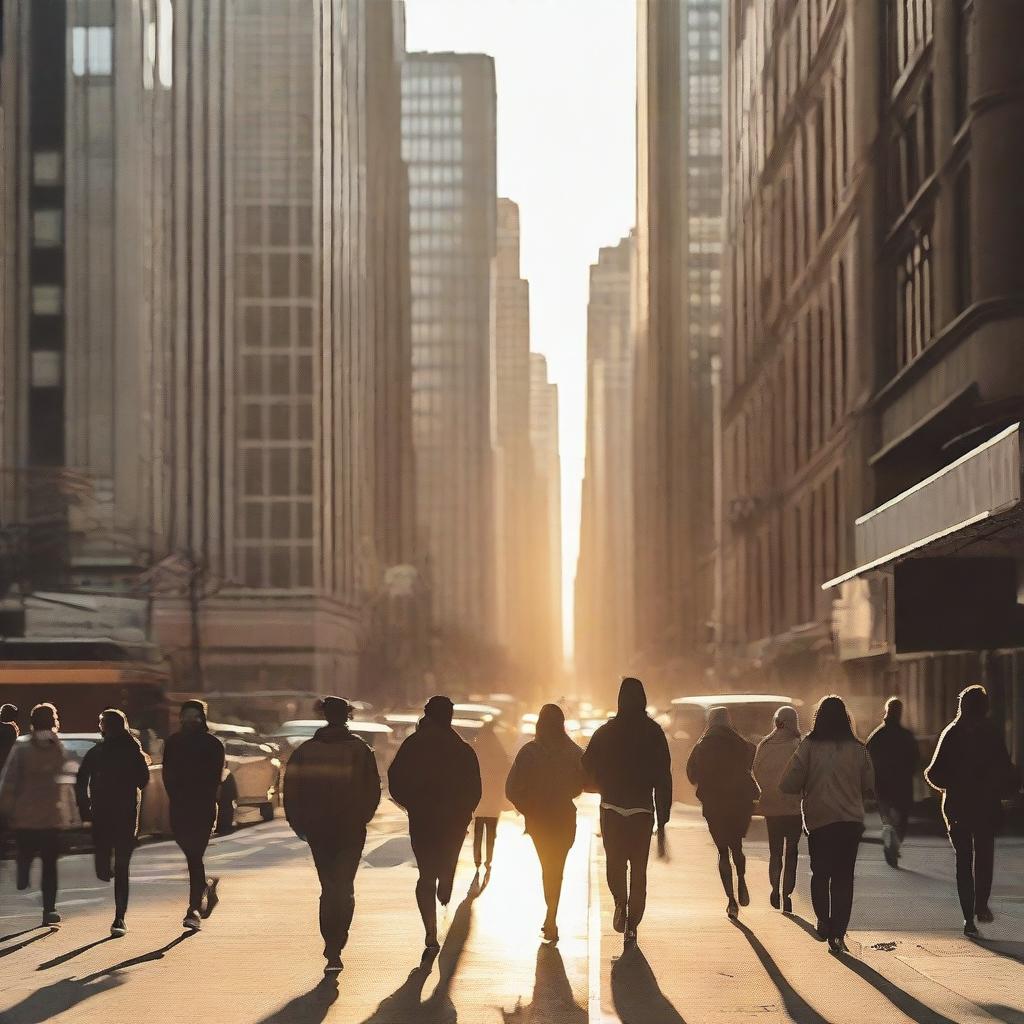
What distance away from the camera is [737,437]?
7625 centimetres

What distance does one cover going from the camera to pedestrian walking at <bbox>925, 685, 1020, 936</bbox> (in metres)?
13.6

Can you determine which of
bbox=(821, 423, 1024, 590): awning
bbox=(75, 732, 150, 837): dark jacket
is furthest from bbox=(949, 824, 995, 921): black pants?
bbox=(821, 423, 1024, 590): awning

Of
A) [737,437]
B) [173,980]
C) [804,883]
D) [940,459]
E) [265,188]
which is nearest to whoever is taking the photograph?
[173,980]

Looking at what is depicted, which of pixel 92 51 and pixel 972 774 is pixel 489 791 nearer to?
pixel 972 774

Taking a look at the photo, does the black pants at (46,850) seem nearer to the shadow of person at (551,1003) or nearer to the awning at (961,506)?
the shadow of person at (551,1003)

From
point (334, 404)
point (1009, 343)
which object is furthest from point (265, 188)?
point (1009, 343)

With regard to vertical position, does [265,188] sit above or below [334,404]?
above

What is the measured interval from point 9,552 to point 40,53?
20.1 m

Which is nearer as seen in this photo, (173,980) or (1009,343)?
(173,980)

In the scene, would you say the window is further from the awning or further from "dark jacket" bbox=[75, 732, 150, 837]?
"dark jacket" bbox=[75, 732, 150, 837]

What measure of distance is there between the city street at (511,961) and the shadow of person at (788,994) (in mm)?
31

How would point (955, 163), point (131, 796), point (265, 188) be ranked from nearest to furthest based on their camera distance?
point (131, 796), point (955, 163), point (265, 188)

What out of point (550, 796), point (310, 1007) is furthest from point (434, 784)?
point (310, 1007)

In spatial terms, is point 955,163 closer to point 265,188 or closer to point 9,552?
point 9,552
